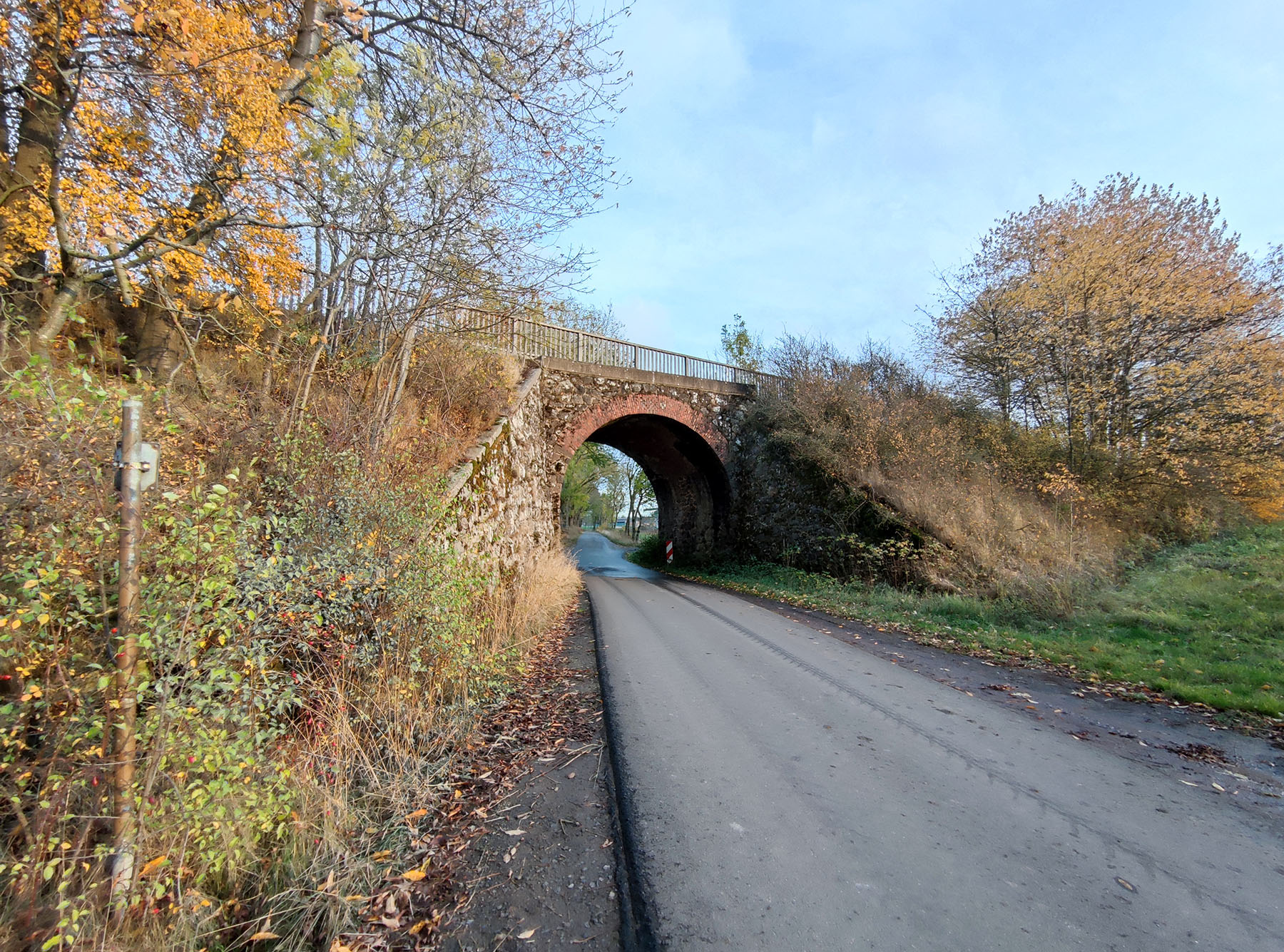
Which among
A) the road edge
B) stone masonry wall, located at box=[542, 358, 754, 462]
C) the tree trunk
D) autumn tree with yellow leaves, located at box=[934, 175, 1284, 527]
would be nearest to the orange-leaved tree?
the tree trunk

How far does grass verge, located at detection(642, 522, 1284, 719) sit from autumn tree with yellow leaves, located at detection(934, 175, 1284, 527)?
4.64ft

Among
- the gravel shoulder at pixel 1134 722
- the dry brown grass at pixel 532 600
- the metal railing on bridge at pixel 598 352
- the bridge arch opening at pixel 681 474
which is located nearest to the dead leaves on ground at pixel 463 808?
the dry brown grass at pixel 532 600

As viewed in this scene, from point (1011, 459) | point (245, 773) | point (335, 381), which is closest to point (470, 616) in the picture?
point (245, 773)

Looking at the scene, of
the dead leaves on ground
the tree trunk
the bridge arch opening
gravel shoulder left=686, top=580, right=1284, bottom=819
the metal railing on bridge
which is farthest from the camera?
the bridge arch opening

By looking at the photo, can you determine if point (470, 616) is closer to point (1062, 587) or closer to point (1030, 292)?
point (1062, 587)

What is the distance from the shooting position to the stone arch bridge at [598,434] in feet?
29.2

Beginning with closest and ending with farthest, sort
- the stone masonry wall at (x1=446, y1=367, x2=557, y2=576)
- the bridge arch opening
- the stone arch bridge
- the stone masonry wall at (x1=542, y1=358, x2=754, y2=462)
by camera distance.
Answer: the stone masonry wall at (x1=446, y1=367, x2=557, y2=576) → the stone arch bridge → the stone masonry wall at (x1=542, y1=358, x2=754, y2=462) → the bridge arch opening

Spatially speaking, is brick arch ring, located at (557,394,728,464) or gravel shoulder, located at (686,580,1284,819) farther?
brick arch ring, located at (557,394,728,464)

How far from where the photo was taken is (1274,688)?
4.74 metres

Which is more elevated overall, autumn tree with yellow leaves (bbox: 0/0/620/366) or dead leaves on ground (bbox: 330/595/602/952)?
autumn tree with yellow leaves (bbox: 0/0/620/366)

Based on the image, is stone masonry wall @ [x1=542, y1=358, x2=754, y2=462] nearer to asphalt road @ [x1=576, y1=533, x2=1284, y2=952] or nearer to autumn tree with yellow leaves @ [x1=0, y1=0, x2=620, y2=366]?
autumn tree with yellow leaves @ [x1=0, y1=0, x2=620, y2=366]

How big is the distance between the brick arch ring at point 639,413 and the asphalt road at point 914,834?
10577 mm

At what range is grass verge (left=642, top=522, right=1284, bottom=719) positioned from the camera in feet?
17.0

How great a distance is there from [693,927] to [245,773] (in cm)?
221
